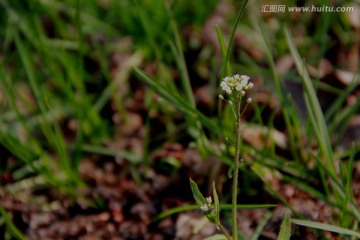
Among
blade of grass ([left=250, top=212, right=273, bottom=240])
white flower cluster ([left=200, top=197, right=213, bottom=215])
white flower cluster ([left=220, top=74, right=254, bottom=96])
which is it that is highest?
white flower cluster ([left=220, top=74, right=254, bottom=96])

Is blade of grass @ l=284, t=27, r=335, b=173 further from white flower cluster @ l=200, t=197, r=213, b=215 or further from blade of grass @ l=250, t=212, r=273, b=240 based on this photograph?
white flower cluster @ l=200, t=197, r=213, b=215

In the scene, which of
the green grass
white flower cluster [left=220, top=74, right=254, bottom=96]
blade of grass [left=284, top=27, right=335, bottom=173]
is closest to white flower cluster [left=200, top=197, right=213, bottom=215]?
white flower cluster [left=220, top=74, right=254, bottom=96]

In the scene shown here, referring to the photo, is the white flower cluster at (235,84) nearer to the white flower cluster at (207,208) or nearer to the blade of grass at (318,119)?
the white flower cluster at (207,208)

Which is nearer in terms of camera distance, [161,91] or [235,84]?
[235,84]

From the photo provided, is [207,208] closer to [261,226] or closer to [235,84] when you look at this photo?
[235,84]

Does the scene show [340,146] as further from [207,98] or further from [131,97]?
[131,97]

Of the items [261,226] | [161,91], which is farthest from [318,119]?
[161,91]

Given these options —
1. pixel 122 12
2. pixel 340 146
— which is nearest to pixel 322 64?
pixel 340 146

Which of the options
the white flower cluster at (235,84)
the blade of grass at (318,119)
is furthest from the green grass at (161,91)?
the white flower cluster at (235,84)
